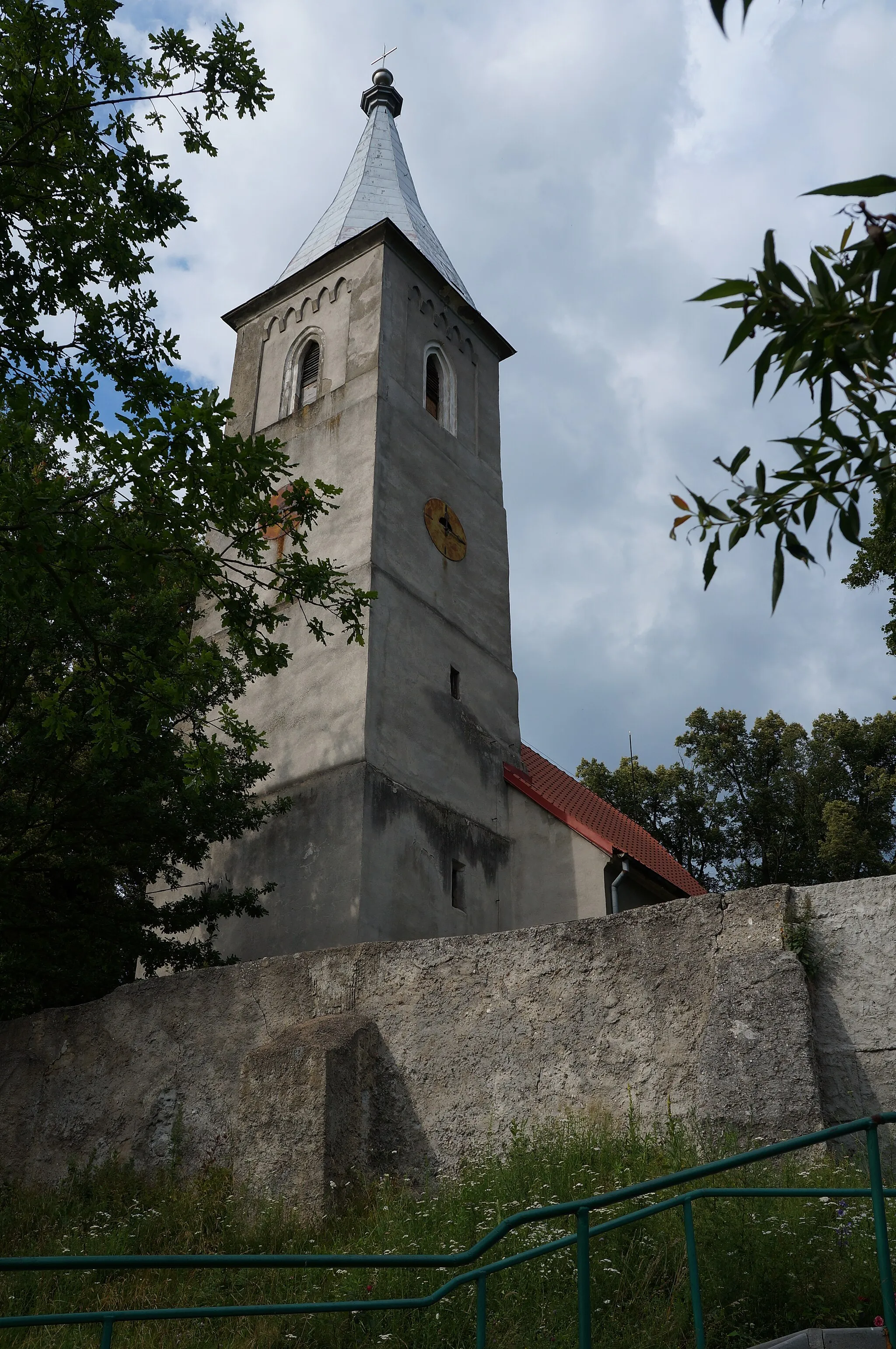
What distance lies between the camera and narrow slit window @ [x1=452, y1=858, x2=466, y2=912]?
609 inches

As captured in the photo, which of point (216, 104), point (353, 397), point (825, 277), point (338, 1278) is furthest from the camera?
point (353, 397)

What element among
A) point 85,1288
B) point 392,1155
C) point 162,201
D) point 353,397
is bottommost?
point 85,1288

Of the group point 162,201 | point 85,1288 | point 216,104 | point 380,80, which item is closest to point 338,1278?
point 85,1288

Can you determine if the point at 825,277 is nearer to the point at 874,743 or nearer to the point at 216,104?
the point at 216,104

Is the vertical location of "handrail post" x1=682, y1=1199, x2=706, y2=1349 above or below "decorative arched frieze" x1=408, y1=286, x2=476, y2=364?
below

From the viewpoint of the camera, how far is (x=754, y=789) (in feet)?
99.1

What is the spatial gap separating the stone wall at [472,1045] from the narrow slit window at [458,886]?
5423mm

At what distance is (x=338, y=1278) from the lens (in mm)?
6789

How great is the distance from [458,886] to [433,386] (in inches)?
370

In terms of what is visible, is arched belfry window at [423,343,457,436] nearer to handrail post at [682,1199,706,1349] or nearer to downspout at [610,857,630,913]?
downspout at [610,857,630,913]

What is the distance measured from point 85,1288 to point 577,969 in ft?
13.0

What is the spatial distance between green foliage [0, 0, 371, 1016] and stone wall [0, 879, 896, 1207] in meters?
1.40

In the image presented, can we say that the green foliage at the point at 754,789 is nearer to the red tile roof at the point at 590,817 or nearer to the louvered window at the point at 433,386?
the red tile roof at the point at 590,817

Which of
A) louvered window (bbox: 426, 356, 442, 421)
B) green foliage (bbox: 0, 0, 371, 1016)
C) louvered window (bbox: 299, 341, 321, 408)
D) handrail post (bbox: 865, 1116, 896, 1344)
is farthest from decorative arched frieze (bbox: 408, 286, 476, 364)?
handrail post (bbox: 865, 1116, 896, 1344)
